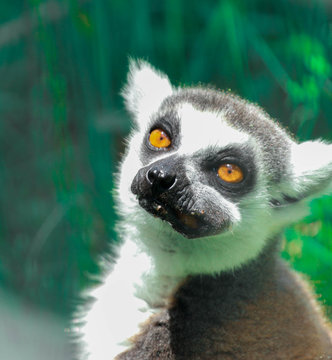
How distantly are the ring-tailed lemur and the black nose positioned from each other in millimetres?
40

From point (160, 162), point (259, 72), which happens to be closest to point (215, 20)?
point (259, 72)

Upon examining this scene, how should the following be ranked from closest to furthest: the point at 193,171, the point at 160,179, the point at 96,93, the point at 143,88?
the point at 160,179, the point at 193,171, the point at 143,88, the point at 96,93

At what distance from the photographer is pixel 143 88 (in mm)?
1656

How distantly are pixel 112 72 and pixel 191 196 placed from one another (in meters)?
1.63

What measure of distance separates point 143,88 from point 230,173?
0.60 metres

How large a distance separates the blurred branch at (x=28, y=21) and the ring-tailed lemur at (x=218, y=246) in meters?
1.58

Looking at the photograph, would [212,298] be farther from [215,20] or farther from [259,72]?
[215,20]

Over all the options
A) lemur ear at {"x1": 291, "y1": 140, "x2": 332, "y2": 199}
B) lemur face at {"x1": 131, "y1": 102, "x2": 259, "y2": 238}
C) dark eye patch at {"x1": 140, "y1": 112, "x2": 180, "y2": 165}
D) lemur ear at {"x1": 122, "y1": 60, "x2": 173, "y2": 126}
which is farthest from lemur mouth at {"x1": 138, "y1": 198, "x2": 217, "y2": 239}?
lemur ear at {"x1": 122, "y1": 60, "x2": 173, "y2": 126}

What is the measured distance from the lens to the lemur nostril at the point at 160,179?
1.07m

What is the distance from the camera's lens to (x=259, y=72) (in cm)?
204

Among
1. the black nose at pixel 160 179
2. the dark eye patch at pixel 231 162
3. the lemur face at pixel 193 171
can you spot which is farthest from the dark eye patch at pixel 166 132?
the black nose at pixel 160 179

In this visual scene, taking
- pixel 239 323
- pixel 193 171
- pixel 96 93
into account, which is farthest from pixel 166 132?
pixel 96 93

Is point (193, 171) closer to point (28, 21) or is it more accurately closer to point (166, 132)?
point (166, 132)

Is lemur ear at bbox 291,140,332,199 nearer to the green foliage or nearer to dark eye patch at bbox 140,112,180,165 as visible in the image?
the green foliage
